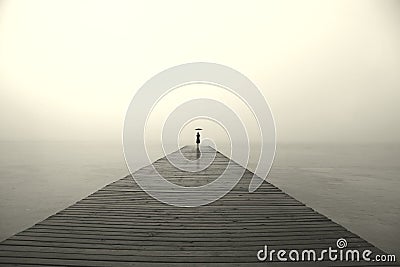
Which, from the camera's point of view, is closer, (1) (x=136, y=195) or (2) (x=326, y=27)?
(1) (x=136, y=195)

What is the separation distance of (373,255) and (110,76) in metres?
39.1

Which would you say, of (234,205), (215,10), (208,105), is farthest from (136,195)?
(215,10)

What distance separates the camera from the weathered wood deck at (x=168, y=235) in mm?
2518

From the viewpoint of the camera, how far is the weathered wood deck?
2518 millimetres

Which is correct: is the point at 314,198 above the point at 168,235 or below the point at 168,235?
above

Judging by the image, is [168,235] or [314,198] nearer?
[168,235]

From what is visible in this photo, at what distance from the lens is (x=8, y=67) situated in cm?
3141

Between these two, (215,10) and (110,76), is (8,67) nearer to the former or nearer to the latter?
(110,76)

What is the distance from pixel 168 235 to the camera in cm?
314

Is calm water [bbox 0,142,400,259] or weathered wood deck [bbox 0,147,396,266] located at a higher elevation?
calm water [bbox 0,142,400,259]

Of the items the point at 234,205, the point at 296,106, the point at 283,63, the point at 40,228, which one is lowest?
the point at 40,228

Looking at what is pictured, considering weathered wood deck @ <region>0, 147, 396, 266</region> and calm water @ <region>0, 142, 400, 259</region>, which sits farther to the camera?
calm water @ <region>0, 142, 400, 259</region>

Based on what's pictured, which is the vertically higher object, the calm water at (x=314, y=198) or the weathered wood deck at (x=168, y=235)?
the calm water at (x=314, y=198)

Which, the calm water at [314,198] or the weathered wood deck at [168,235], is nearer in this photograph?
the weathered wood deck at [168,235]
